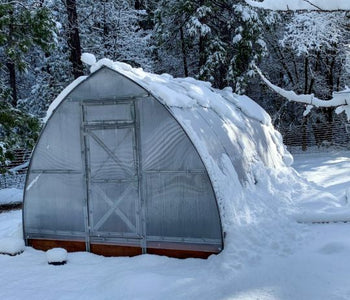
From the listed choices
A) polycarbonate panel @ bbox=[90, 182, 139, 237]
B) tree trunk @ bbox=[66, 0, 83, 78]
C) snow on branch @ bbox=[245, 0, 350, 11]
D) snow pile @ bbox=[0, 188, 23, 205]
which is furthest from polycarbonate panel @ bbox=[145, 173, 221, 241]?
tree trunk @ bbox=[66, 0, 83, 78]

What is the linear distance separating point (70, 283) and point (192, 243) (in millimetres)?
1743

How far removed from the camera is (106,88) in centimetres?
629

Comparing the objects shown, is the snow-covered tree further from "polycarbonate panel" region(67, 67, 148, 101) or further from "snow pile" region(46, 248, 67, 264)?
"snow pile" region(46, 248, 67, 264)

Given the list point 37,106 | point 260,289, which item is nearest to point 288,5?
point 260,289

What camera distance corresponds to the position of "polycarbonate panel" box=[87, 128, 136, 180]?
6215 millimetres

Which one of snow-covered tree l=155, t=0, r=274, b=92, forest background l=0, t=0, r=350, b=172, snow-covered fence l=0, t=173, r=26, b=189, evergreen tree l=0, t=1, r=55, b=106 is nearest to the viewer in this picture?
evergreen tree l=0, t=1, r=55, b=106

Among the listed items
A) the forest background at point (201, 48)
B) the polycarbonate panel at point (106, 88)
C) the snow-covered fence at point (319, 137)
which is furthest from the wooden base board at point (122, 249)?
the snow-covered fence at point (319, 137)

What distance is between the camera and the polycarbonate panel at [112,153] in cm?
621

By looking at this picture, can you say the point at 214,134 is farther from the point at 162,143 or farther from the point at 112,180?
the point at 112,180

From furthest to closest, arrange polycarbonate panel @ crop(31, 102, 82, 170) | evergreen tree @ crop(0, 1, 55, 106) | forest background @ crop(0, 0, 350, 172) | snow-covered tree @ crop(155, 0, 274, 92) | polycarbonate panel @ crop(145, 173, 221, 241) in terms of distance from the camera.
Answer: snow-covered tree @ crop(155, 0, 274, 92) < forest background @ crop(0, 0, 350, 172) < evergreen tree @ crop(0, 1, 55, 106) < polycarbonate panel @ crop(31, 102, 82, 170) < polycarbonate panel @ crop(145, 173, 221, 241)

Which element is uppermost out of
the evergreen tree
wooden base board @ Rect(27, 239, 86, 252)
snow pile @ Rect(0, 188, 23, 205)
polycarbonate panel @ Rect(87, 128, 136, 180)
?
the evergreen tree

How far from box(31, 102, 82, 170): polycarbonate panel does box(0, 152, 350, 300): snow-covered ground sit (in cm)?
144

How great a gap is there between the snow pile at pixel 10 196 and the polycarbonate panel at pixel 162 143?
310 inches

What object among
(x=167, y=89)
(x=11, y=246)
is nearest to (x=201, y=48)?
(x=167, y=89)
